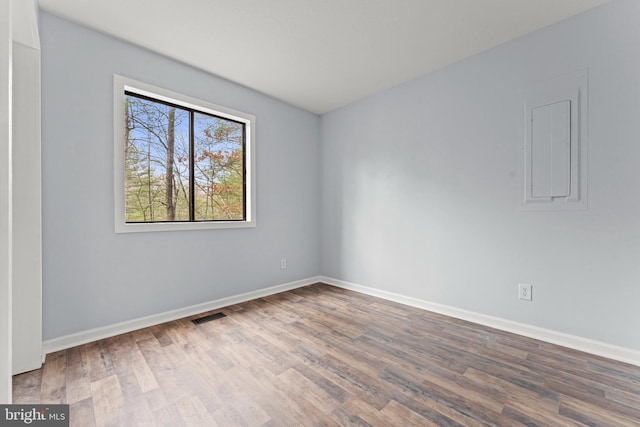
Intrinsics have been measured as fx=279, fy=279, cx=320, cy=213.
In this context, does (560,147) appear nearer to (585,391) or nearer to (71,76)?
(585,391)

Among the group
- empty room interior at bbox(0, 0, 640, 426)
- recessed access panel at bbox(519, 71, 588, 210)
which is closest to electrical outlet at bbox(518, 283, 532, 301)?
empty room interior at bbox(0, 0, 640, 426)

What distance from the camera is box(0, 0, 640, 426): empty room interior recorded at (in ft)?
5.51

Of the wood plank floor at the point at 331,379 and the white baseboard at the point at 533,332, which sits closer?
the wood plank floor at the point at 331,379

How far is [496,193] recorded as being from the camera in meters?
2.52

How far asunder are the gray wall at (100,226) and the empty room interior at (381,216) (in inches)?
0.6

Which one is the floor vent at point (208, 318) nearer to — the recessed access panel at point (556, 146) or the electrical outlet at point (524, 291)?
the electrical outlet at point (524, 291)

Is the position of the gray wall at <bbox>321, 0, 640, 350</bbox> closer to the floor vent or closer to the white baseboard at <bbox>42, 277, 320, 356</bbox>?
the white baseboard at <bbox>42, 277, 320, 356</bbox>

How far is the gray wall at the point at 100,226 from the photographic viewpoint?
2.10m

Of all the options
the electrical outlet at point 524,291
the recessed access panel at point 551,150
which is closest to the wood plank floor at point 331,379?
the electrical outlet at point 524,291

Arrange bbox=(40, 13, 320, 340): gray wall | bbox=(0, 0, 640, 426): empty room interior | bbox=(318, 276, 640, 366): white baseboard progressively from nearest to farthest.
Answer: bbox=(0, 0, 640, 426): empty room interior
bbox=(318, 276, 640, 366): white baseboard
bbox=(40, 13, 320, 340): gray wall

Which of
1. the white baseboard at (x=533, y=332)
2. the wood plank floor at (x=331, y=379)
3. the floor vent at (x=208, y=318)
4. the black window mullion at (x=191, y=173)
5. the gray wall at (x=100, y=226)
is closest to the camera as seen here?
the wood plank floor at (x=331, y=379)

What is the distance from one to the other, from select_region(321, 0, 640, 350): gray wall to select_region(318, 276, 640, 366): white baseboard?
5cm

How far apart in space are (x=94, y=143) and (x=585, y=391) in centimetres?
381
